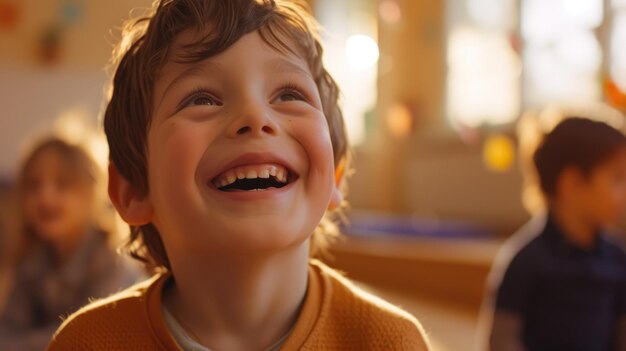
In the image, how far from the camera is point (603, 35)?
408cm

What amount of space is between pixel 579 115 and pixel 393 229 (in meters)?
3.12

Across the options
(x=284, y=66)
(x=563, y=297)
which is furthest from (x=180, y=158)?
(x=563, y=297)

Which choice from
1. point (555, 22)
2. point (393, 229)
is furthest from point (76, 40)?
point (555, 22)

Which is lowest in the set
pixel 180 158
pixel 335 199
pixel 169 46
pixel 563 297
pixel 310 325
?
pixel 563 297

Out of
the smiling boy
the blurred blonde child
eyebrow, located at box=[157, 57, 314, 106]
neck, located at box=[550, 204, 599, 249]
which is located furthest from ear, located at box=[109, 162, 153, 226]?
neck, located at box=[550, 204, 599, 249]

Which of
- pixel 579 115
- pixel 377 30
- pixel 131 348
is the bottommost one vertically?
pixel 377 30

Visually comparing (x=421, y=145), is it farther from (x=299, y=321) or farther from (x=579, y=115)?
(x=299, y=321)

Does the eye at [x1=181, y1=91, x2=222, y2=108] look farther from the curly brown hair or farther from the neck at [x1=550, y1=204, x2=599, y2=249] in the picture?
the neck at [x1=550, y1=204, x2=599, y2=249]

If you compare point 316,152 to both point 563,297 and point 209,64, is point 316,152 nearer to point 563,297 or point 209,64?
point 209,64

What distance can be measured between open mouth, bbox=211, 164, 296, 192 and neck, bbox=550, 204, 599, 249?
1293 millimetres

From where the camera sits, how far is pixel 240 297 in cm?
88

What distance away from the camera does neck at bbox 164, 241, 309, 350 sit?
2.85 feet

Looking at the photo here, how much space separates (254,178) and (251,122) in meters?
0.07

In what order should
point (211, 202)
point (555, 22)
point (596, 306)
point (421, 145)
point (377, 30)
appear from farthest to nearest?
point (377, 30)
point (421, 145)
point (555, 22)
point (596, 306)
point (211, 202)
